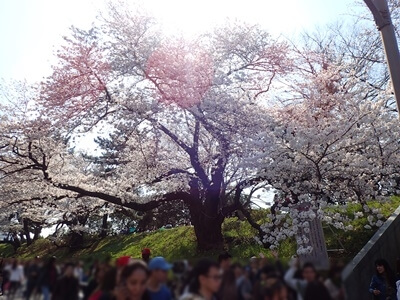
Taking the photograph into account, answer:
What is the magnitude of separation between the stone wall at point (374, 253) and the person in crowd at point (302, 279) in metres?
4.95

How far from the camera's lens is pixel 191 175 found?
1229 cm

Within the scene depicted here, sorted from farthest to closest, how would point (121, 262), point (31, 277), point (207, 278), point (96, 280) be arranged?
point (121, 262)
point (31, 277)
point (96, 280)
point (207, 278)

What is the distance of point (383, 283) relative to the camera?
21.1 ft

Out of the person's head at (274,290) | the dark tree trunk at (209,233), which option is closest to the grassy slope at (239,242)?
the dark tree trunk at (209,233)

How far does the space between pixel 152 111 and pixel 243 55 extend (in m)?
4.21

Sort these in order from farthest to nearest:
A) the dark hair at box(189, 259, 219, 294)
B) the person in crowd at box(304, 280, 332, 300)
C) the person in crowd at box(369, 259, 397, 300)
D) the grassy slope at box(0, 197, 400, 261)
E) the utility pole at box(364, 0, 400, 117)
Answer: the grassy slope at box(0, 197, 400, 261)
the person in crowd at box(369, 259, 397, 300)
the utility pole at box(364, 0, 400, 117)
the dark hair at box(189, 259, 219, 294)
the person in crowd at box(304, 280, 332, 300)

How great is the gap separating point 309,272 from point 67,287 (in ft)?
3.85

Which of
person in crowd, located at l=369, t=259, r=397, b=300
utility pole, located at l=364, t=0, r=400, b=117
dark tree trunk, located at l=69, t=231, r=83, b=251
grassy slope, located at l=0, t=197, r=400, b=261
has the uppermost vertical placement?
utility pole, located at l=364, t=0, r=400, b=117

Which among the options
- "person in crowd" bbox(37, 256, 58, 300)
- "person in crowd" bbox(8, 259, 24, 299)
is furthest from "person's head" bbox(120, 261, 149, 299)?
"person in crowd" bbox(8, 259, 24, 299)

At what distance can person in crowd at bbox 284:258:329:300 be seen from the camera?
5.58 ft

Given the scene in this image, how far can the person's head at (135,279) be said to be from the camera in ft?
5.90

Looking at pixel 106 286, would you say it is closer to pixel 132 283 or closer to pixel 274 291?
pixel 132 283

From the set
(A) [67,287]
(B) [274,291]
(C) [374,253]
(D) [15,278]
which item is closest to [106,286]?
(A) [67,287]

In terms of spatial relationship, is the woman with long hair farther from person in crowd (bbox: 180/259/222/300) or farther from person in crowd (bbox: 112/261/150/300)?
person in crowd (bbox: 180/259/222/300)
